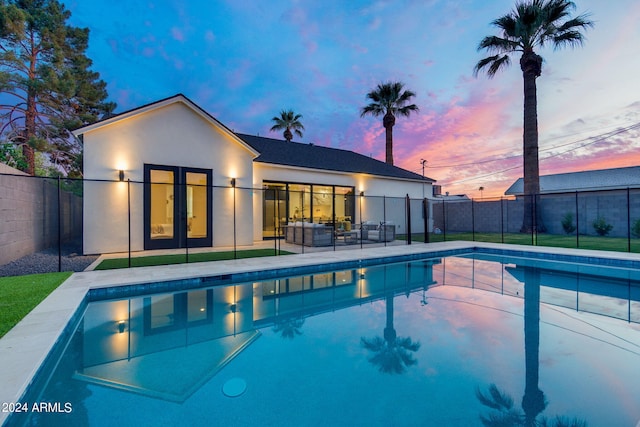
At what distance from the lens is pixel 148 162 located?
31.3 feet

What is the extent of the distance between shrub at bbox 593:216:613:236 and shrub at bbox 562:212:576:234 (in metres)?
0.81

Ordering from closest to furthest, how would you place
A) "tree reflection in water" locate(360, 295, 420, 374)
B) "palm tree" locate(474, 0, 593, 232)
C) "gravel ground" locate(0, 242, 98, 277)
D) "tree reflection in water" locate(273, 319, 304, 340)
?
"tree reflection in water" locate(360, 295, 420, 374) < "tree reflection in water" locate(273, 319, 304, 340) < "gravel ground" locate(0, 242, 98, 277) < "palm tree" locate(474, 0, 593, 232)

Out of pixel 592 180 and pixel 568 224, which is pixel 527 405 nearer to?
pixel 568 224

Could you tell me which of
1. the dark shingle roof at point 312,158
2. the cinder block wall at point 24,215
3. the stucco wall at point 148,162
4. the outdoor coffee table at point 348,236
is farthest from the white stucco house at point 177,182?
the outdoor coffee table at point 348,236

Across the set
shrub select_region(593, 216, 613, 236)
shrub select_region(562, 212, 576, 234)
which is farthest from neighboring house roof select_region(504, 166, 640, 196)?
shrub select_region(593, 216, 613, 236)

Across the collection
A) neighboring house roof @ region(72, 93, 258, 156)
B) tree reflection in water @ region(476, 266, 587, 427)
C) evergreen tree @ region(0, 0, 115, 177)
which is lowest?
tree reflection in water @ region(476, 266, 587, 427)

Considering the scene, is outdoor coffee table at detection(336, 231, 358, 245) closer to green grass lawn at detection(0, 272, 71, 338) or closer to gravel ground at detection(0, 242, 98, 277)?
gravel ground at detection(0, 242, 98, 277)

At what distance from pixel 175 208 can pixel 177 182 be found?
88 centimetres

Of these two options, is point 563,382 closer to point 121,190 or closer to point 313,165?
point 121,190

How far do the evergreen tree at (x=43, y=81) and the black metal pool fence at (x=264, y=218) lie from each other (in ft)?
9.27

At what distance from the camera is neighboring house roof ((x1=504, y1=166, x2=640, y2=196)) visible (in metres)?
20.2

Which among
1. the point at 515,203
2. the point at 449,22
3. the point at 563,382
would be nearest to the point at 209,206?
the point at 563,382

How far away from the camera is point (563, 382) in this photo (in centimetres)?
282

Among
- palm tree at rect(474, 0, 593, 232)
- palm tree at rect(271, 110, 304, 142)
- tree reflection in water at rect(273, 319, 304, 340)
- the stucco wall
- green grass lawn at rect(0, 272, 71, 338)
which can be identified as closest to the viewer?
green grass lawn at rect(0, 272, 71, 338)
